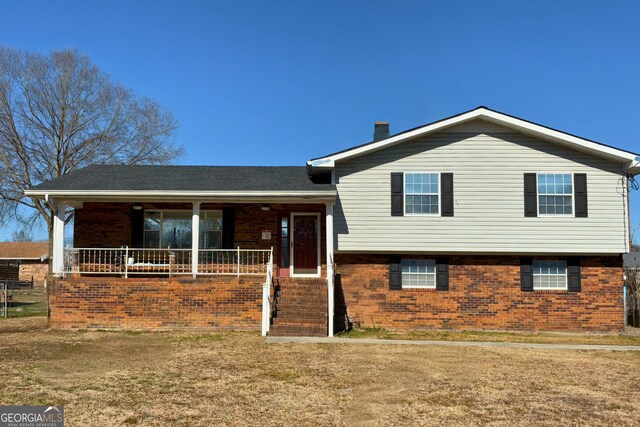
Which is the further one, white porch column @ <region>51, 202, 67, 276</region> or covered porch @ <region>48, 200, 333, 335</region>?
covered porch @ <region>48, 200, 333, 335</region>

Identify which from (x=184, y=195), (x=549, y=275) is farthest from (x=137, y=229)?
(x=549, y=275)

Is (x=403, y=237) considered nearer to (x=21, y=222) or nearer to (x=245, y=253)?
(x=245, y=253)

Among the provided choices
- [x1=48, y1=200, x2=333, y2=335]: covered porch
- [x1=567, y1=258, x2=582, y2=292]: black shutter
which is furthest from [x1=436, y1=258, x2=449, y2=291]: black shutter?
Answer: [x1=567, y1=258, x2=582, y2=292]: black shutter

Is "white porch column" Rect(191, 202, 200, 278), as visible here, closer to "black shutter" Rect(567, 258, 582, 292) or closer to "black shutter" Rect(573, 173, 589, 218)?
"black shutter" Rect(567, 258, 582, 292)

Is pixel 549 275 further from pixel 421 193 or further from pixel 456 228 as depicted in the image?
pixel 421 193

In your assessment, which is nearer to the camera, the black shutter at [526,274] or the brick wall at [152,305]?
the brick wall at [152,305]

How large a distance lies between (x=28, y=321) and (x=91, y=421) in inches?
457

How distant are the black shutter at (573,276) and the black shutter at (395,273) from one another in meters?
4.63

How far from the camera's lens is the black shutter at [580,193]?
14.3 m

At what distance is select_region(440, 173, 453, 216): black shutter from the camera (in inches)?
568

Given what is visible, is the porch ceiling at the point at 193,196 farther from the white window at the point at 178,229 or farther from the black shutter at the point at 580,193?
the black shutter at the point at 580,193

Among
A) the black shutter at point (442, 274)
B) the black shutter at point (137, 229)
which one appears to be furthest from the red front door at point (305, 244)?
the black shutter at point (137, 229)

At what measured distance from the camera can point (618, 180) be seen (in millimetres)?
14492

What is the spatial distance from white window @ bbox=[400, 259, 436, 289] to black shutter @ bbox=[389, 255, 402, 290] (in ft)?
0.47
